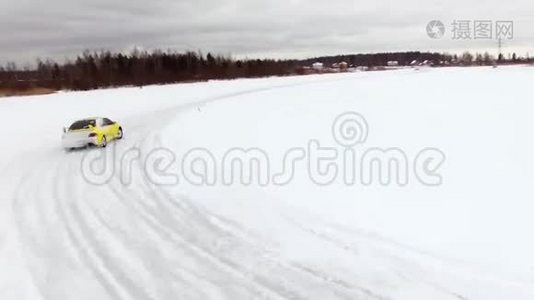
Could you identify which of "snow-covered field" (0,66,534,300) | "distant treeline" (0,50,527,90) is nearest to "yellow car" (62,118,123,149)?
"snow-covered field" (0,66,534,300)

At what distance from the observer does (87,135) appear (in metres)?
19.5

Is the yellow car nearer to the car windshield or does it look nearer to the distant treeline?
the car windshield

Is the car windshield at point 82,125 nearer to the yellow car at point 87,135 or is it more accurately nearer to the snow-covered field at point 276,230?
the yellow car at point 87,135

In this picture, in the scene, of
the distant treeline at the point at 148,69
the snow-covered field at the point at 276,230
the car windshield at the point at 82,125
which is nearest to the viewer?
the snow-covered field at the point at 276,230

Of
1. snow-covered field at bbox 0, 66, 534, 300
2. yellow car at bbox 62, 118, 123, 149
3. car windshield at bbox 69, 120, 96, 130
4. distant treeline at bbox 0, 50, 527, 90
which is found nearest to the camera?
snow-covered field at bbox 0, 66, 534, 300

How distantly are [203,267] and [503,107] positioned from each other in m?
22.8

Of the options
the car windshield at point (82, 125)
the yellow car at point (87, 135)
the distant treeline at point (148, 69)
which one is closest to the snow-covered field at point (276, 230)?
the yellow car at point (87, 135)

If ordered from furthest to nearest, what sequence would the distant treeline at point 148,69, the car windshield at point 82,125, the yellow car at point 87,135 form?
the distant treeline at point 148,69 < the car windshield at point 82,125 < the yellow car at point 87,135

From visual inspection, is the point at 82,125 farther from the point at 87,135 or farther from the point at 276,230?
the point at 276,230

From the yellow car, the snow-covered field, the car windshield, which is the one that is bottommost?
the snow-covered field

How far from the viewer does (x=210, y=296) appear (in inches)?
238

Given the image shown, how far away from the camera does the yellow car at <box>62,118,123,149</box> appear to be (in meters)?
19.3

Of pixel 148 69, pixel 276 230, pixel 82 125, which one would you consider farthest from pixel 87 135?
pixel 148 69

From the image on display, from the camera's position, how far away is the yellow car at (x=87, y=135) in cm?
1934
